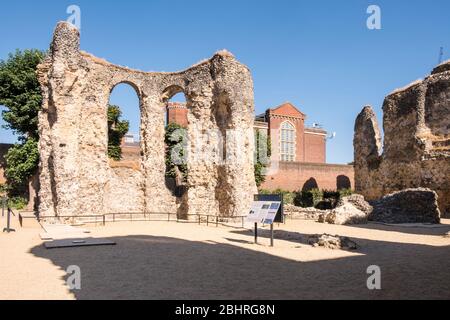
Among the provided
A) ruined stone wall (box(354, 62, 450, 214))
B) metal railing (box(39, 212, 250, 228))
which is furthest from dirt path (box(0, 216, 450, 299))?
ruined stone wall (box(354, 62, 450, 214))

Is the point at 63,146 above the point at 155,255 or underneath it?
above

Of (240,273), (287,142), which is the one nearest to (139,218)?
(240,273)

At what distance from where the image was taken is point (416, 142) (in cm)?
2317

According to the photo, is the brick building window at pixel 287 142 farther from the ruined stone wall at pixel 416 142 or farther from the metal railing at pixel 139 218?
the metal railing at pixel 139 218

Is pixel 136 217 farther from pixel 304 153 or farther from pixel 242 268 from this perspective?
pixel 304 153

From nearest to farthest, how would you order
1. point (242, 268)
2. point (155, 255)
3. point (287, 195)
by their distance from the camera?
1. point (242, 268)
2. point (155, 255)
3. point (287, 195)

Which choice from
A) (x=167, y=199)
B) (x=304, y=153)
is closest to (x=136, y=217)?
(x=167, y=199)

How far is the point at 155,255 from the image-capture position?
904 centimetres

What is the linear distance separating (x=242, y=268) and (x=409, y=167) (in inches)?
761

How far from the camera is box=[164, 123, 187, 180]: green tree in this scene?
28119mm

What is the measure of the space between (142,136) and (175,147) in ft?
26.4

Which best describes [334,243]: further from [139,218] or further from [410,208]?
[139,218]

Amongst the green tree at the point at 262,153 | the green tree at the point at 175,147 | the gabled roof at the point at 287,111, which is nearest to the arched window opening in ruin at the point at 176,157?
the green tree at the point at 175,147

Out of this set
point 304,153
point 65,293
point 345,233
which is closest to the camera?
point 65,293
